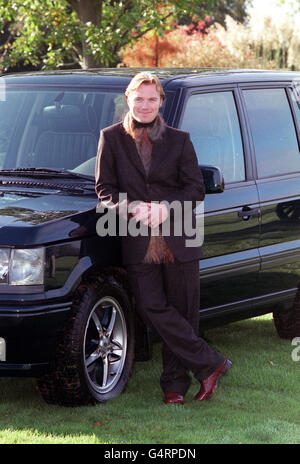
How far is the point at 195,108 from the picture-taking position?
20.2 feet

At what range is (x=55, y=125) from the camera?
616cm

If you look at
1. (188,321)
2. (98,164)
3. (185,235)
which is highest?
(98,164)

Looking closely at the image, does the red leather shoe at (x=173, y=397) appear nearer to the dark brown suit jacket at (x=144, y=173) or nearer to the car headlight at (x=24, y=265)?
the dark brown suit jacket at (x=144, y=173)

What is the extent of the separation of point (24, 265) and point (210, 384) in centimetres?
140

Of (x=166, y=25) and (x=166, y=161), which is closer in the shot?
(x=166, y=161)

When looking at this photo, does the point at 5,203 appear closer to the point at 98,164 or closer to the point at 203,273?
the point at 98,164

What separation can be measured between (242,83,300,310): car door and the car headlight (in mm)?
2016

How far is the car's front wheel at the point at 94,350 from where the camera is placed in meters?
5.20

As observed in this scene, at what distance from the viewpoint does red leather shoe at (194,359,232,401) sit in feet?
18.6

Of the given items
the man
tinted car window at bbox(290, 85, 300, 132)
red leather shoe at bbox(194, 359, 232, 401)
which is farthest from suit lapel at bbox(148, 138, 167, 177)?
tinted car window at bbox(290, 85, 300, 132)

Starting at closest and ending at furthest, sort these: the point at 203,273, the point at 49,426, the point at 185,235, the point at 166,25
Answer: the point at 49,426, the point at 185,235, the point at 203,273, the point at 166,25
